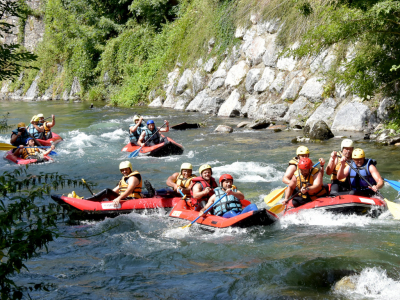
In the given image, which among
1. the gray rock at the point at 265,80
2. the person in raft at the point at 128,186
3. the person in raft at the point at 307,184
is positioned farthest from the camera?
the gray rock at the point at 265,80

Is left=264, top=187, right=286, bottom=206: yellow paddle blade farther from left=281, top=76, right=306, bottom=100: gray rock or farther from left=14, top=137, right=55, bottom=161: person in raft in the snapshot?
left=281, top=76, right=306, bottom=100: gray rock

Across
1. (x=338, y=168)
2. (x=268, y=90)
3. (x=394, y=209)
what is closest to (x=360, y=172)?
(x=338, y=168)

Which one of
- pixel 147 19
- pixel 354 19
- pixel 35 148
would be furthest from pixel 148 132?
pixel 147 19

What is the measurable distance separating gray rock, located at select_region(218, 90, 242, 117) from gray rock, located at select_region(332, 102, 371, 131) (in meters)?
5.64

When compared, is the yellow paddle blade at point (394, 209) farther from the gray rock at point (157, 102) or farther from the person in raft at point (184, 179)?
the gray rock at point (157, 102)

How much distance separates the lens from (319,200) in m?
6.68

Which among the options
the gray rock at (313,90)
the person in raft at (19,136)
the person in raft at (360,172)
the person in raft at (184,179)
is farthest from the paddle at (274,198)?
the gray rock at (313,90)

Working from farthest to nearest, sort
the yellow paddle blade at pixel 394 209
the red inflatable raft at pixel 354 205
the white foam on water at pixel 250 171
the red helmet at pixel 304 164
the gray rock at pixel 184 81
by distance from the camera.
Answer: the gray rock at pixel 184 81
the white foam on water at pixel 250 171
the red helmet at pixel 304 164
the red inflatable raft at pixel 354 205
the yellow paddle blade at pixel 394 209

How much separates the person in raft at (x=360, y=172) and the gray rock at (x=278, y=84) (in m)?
10.1

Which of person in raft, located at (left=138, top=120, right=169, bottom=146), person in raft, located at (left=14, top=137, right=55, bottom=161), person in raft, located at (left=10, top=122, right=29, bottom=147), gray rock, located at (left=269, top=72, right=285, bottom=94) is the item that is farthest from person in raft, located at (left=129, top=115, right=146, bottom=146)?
gray rock, located at (left=269, top=72, right=285, bottom=94)

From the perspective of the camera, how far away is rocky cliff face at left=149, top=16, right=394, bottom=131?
1357 centimetres

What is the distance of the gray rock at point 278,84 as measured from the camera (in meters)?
16.8

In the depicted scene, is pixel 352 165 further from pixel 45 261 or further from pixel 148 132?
pixel 148 132

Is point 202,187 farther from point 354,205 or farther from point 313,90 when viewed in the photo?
point 313,90
